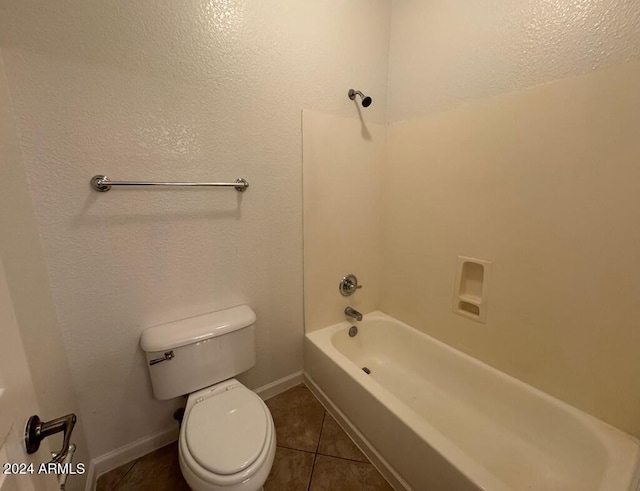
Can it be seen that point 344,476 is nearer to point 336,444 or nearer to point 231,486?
point 336,444

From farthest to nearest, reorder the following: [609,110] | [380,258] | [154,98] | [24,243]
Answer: [380,258] → [154,98] → [609,110] → [24,243]

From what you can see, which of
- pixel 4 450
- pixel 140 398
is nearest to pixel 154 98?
pixel 4 450

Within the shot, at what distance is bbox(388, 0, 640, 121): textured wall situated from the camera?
0.97 m

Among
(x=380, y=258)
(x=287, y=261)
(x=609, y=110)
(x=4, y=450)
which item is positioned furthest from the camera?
(x=380, y=258)

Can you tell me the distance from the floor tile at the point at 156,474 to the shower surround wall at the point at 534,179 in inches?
61.4

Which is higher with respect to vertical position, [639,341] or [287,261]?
[287,261]

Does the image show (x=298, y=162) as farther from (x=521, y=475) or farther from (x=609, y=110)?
(x=521, y=475)

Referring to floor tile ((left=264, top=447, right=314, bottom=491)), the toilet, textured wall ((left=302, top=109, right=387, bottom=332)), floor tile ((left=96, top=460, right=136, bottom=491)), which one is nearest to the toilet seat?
the toilet

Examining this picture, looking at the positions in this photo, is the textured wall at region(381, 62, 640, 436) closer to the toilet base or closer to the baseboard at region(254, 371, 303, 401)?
the baseboard at region(254, 371, 303, 401)

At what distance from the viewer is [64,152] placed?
99 cm

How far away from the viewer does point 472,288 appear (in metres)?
1.47

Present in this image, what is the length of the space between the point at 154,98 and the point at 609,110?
177 centimetres

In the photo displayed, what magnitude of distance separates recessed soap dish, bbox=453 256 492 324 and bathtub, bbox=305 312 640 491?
261 mm

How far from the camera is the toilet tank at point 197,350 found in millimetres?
1146
